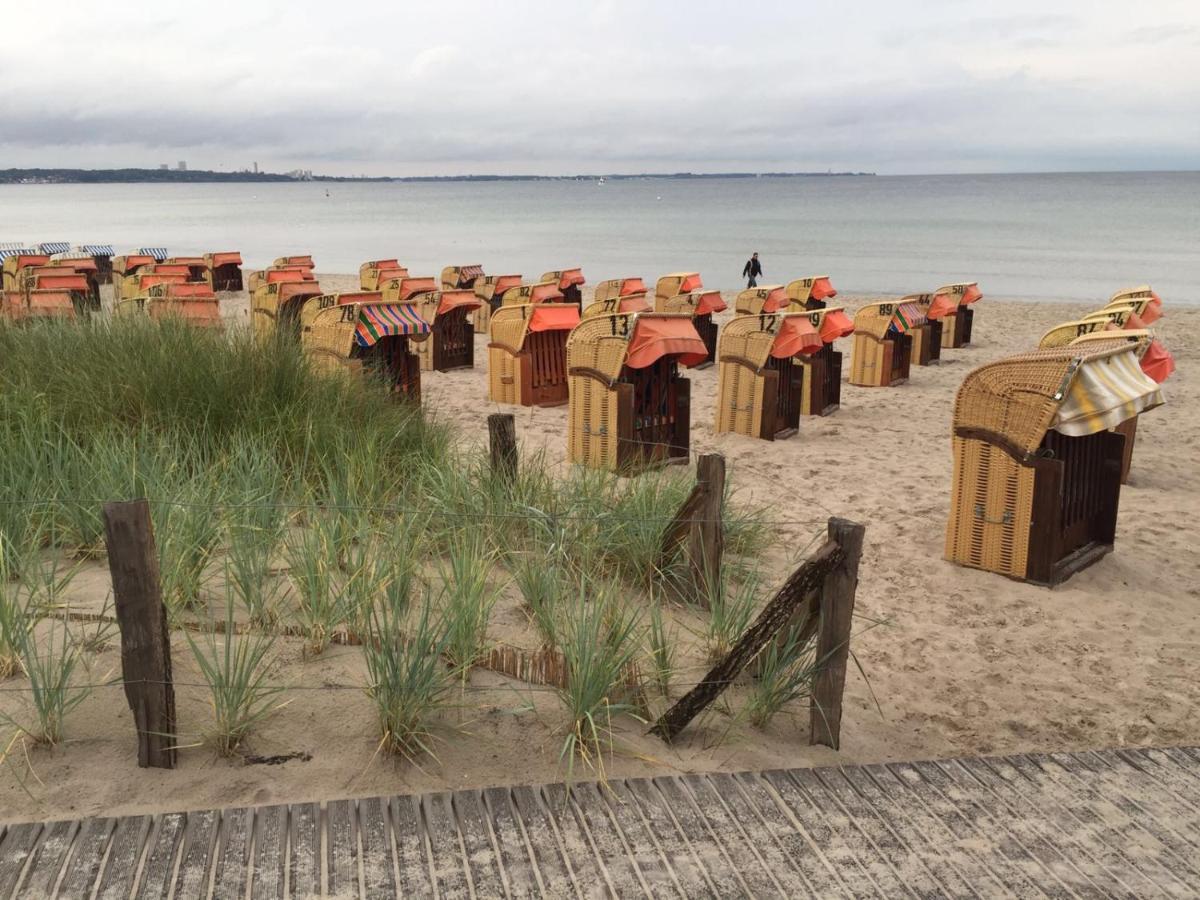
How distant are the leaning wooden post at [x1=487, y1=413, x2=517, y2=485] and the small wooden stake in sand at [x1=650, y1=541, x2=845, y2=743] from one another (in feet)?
6.87

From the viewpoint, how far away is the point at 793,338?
9.82 metres

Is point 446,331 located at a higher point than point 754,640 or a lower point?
lower

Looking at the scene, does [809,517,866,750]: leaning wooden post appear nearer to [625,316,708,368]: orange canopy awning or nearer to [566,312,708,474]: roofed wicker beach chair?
[566,312,708,474]: roofed wicker beach chair

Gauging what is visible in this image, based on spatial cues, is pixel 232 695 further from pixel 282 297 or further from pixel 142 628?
pixel 282 297

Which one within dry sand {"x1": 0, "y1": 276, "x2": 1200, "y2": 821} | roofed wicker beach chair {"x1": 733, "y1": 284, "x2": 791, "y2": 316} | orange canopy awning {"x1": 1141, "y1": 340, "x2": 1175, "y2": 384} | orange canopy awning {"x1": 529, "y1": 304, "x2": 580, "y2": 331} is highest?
orange canopy awning {"x1": 1141, "y1": 340, "x2": 1175, "y2": 384}

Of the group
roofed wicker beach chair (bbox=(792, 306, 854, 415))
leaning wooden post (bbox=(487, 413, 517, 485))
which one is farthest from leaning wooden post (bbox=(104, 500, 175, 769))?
roofed wicker beach chair (bbox=(792, 306, 854, 415))

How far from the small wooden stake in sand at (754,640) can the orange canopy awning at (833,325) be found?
7.63 meters

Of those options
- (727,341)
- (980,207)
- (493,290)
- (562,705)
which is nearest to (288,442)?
(562,705)

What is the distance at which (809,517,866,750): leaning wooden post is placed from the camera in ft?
12.0

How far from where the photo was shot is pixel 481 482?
567 centimetres

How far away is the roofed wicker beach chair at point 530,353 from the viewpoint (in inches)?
453

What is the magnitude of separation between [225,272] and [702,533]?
24348 mm

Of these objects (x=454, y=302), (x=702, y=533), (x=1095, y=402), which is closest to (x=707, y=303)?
(x=454, y=302)

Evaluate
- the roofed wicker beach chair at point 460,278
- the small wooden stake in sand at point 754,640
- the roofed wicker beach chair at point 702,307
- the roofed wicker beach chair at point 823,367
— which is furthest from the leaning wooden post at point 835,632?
the roofed wicker beach chair at point 460,278
